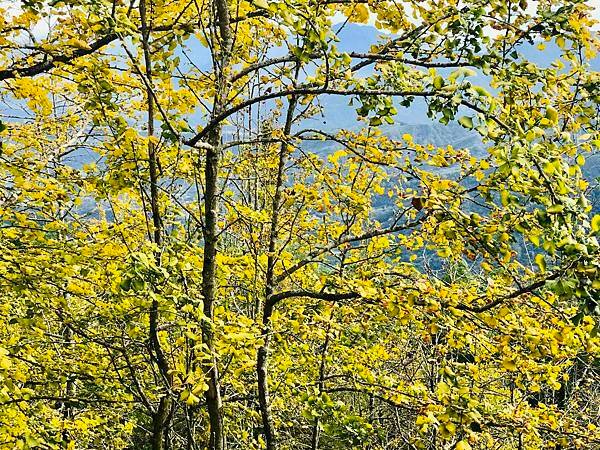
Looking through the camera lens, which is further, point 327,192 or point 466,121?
point 327,192

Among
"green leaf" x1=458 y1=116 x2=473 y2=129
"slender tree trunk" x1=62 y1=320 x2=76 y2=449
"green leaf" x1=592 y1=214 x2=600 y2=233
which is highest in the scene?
"green leaf" x1=458 y1=116 x2=473 y2=129

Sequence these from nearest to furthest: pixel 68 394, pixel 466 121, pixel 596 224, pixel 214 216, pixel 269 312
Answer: pixel 596 224 < pixel 466 121 < pixel 214 216 < pixel 269 312 < pixel 68 394

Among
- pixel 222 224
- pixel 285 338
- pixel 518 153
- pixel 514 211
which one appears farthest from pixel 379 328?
pixel 518 153

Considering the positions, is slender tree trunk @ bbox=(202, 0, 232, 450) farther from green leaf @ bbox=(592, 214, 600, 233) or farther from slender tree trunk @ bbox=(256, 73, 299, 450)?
green leaf @ bbox=(592, 214, 600, 233)

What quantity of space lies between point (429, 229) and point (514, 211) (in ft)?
3.36

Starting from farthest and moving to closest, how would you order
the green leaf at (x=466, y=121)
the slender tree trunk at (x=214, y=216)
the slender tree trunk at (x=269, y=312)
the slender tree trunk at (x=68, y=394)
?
1. the slender tree trunk at (x=269, y=312)
2. the slender tree trunk at (x=68, y=394)
3. the slender tree trunk at (x=214, y=216)
4. the green leaf at (x=466, y=121)

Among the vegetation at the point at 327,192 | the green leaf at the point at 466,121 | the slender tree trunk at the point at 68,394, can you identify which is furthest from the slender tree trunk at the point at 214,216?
the green leaf at the point at 466,121

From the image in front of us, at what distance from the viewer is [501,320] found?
10.3 ft

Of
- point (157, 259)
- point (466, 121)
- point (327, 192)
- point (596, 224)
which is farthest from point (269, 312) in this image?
point (596, 224)

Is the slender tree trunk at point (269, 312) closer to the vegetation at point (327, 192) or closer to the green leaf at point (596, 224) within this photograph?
the vegetation at point (327, 192)

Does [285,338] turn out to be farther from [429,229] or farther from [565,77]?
[565,77]

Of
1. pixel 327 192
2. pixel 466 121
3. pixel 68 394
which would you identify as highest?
pixel 327 192

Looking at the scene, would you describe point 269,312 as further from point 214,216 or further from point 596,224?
point 596,224

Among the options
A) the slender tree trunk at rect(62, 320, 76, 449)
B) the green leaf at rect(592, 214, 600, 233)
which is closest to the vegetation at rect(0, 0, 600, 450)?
the green leaf at rect(592, 214, 600, 233)
